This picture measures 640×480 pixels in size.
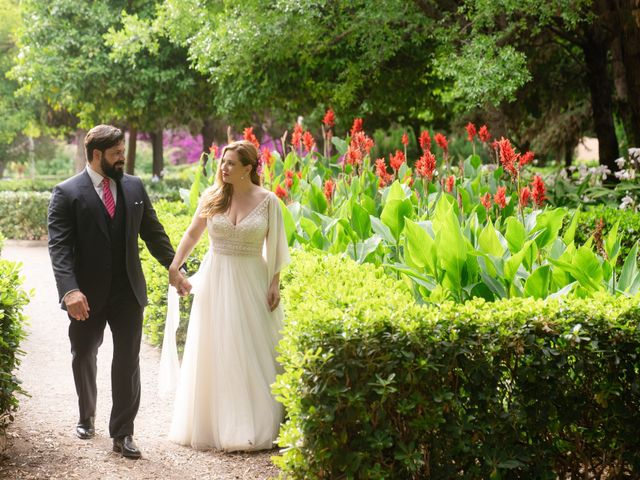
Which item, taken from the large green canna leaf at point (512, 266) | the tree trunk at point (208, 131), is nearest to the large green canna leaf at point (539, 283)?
the large green canna leaf at point (512, 266)

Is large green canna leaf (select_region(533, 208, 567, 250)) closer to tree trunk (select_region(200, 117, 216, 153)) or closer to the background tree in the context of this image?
the background tree

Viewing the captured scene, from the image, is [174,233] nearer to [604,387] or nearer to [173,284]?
[173,284]

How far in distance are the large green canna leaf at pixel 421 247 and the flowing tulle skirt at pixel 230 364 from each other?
1.01 meters

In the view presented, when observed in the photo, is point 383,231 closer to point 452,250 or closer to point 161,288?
point 452,250

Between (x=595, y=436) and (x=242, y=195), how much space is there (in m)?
2.61

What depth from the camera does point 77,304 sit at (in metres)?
4.96

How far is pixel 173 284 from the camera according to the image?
18.6 ft

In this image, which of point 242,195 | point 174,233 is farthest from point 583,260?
point 174,233

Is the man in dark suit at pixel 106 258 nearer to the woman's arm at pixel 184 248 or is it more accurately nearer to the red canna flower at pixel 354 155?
the woman's arm at pixel 184 248

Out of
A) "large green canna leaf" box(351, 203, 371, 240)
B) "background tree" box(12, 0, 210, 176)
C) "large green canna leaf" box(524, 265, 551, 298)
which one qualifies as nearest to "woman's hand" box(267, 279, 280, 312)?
"large green canna leaf" box(351, 203, 371, 240)

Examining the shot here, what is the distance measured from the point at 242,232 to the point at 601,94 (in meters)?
11.9

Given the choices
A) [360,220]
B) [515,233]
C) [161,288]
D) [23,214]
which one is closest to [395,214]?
[360,220]

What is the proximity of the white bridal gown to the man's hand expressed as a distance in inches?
36.3

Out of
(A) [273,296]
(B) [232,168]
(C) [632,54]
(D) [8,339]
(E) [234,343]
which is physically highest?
(C) [632,54]
